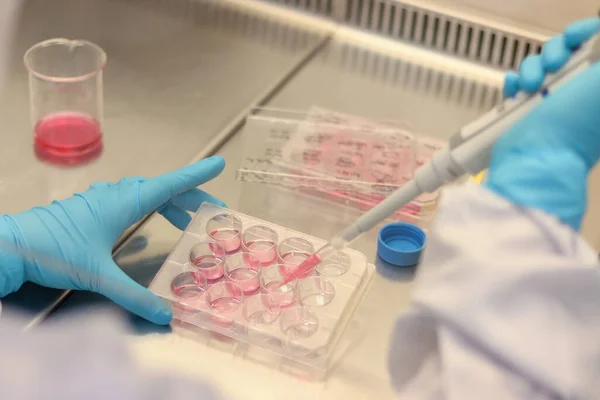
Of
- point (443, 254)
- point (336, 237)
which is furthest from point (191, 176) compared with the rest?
point (443, 254)

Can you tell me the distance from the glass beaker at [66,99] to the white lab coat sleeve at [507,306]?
0.73 meters

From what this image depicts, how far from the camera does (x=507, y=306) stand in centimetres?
64

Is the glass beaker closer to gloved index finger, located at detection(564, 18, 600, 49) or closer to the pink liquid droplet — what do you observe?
the pink liquid droplet

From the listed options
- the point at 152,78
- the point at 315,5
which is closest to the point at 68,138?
the point at 152,78

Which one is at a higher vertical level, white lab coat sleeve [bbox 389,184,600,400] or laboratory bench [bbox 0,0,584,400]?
white lab coat sleeve [bbox 389,184,600,400]

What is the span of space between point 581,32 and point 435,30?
75cm

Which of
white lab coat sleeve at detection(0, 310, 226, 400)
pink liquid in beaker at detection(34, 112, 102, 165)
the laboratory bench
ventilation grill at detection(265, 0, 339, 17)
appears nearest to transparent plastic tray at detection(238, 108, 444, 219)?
the laboratory bench

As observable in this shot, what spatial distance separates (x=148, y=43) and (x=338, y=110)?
43cm

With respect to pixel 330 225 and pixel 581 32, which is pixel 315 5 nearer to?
pixel 330 225

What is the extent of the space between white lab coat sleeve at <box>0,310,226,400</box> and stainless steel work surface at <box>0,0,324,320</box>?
33cm

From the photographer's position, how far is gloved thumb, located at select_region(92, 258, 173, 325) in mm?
896

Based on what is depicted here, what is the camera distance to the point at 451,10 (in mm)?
1457

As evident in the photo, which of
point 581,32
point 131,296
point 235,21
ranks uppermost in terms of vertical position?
point 581,32

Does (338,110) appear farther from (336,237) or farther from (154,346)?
(154,346)
